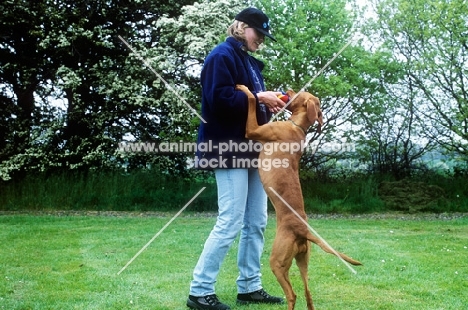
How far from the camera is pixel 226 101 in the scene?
3.80 m

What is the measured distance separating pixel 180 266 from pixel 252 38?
2.63 metres

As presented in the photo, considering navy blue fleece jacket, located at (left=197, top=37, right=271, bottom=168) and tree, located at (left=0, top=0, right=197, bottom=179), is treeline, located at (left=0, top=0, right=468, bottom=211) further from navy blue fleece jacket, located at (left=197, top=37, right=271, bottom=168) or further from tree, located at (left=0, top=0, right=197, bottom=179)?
navy blue fleece jacket, located at (left=197, top=37, right=271, bottom=168)

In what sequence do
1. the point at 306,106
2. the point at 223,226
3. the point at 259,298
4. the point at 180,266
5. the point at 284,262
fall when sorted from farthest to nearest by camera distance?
the point at 180,266
the point at 259,298
the point at 223,226
the point at 306,106
the point at 284,262

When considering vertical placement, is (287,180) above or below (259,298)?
above

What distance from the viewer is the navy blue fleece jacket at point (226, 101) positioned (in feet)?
12.5

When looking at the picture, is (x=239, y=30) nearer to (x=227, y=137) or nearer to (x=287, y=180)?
(x=227, y=137)

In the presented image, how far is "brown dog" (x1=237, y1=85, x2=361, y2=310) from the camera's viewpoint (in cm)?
352

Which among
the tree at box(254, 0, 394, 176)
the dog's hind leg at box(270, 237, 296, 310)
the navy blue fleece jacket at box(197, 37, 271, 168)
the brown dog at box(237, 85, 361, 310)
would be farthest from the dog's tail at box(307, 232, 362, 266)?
the tree at box(254, 0, 394, 176)

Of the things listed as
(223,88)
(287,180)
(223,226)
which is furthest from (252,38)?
(223,226)

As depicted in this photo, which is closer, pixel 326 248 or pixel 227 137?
pixel 326 248

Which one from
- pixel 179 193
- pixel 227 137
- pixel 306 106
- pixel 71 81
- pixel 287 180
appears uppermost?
pixel 71 81

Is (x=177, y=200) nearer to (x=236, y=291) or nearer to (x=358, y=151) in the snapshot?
(x=358, y=151)

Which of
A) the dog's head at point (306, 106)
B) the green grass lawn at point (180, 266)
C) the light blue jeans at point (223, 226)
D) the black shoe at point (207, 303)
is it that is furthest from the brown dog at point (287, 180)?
the green grass lawn at point (180, 266)

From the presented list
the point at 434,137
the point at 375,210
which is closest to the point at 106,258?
the point at 375,210
